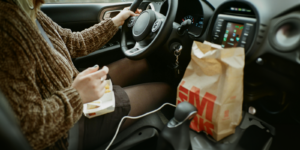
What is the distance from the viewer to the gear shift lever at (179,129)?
1.98 ft

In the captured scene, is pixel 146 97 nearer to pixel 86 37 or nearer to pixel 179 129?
pixel 179 129

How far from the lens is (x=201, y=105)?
69 cm

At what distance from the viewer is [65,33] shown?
36.4 inches

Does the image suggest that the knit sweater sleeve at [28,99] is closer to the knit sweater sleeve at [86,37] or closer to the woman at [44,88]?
the woman at [44,88]

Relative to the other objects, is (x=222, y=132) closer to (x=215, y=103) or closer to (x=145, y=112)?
(x=215, y=103)

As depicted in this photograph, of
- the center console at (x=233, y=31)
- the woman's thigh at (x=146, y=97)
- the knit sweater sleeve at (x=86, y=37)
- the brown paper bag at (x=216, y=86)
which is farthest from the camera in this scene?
the knit sweater sleeve at (x=86, y=37)

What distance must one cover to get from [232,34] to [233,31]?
0.5 inches

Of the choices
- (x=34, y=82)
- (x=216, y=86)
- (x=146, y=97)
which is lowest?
(x=146, y=97)

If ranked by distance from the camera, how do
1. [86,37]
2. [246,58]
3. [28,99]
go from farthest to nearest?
1. [86,37]
2. [246,58]
3. [28,99]

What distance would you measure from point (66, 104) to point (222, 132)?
571 mm

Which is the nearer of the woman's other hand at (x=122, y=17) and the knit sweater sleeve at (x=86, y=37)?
the knit sweater sleeve at (x=86, y=37)

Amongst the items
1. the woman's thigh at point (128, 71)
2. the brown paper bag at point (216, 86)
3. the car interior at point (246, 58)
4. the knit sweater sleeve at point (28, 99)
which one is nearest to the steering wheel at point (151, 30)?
the car interior at point (246, 58)

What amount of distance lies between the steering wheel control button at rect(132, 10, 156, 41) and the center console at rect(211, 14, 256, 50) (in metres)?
0.32

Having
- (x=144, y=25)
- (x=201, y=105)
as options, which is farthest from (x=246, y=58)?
(x=144, y=25)
